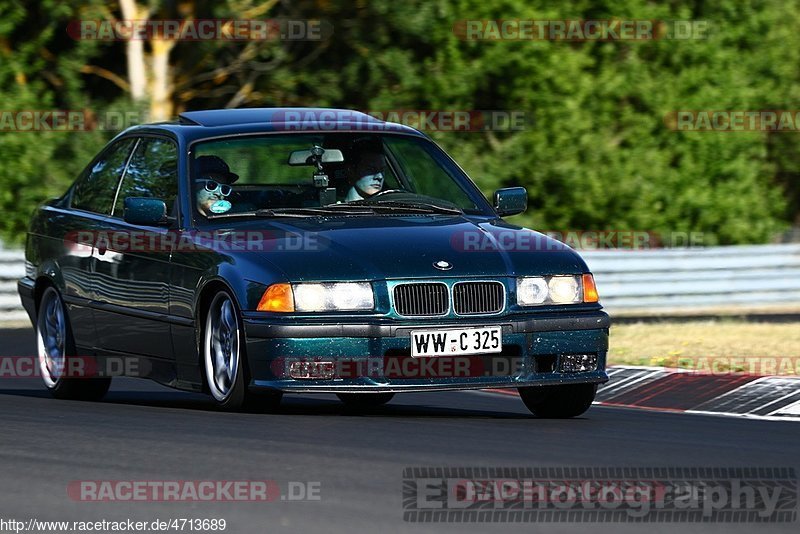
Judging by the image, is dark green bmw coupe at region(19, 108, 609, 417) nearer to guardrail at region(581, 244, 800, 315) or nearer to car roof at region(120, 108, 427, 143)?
car roof at region(120, 108, 427, 143)

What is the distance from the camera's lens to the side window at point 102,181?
10.8 metres

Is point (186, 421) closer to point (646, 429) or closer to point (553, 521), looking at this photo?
point (646, 429)

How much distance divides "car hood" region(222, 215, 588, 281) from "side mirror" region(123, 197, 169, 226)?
0.49 meters

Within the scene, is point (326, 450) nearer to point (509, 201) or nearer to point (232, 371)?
point (232, 371)

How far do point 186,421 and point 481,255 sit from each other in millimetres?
1725

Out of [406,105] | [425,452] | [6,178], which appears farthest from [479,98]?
[425,452]

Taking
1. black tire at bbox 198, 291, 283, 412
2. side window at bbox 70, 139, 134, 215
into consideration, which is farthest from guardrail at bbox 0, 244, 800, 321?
black tire at bbox 198, 291, 283, 412

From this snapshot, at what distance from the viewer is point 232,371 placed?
350 inches

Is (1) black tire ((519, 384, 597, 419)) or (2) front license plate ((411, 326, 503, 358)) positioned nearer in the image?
(2) front license plate ((411, 326, 503, 358))

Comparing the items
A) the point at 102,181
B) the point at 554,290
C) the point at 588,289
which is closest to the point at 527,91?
the point at 102,181

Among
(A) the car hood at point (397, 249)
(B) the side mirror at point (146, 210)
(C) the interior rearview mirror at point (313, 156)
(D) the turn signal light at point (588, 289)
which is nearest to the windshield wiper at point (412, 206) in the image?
(A) the car hood at point (397, 249)

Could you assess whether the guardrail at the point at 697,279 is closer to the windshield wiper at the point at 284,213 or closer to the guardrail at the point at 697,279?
the guardrail at the point at 697,279

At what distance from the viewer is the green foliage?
24.5 metres

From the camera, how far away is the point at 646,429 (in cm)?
873
